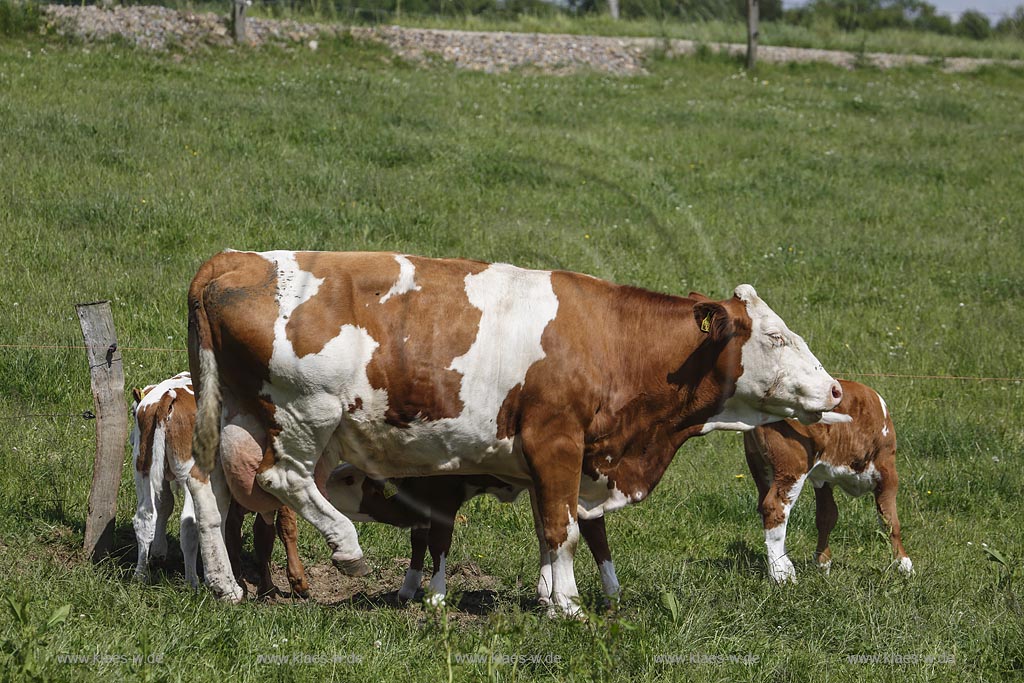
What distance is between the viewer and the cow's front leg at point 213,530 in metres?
6.09

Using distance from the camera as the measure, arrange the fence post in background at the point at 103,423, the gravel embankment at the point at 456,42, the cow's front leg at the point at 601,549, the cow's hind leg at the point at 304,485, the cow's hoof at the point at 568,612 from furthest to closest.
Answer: the gravel embankment at the point at 456,42, the fence post in background at the point at 103,423, the cow's front leg at the point at 601,549, the cow's hind leg at the point at 304,485, the cow's hoof at the point at 568,612

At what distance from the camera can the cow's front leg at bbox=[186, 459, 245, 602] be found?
6.09m

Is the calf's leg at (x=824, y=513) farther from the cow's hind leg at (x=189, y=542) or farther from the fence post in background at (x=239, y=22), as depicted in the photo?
the fence post in background at (x=239, y=22)

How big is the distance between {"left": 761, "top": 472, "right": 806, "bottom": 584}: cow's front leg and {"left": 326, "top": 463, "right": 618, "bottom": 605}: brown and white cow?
4.91 feet

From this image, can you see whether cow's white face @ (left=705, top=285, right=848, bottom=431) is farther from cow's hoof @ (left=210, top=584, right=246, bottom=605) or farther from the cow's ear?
cow's hoof @ (left=210, top=584, right=246, bottom=605)

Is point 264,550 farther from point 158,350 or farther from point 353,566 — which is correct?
point 158,350

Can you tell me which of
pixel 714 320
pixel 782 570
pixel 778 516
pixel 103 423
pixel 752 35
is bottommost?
pixel 782 570

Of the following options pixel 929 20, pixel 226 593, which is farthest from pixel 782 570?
pixel 929 20

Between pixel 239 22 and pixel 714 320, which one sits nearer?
pixel 714 320

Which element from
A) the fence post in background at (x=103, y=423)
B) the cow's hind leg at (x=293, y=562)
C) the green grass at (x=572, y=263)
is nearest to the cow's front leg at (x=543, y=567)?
the green grass at (x=572, y=263)

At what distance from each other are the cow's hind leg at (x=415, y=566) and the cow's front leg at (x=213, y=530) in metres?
1.14

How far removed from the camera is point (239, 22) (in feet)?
72.0

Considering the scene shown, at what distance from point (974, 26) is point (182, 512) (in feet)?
123

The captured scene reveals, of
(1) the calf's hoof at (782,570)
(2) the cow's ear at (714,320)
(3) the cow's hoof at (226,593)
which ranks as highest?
(2) the cow's ear at (714,320)
